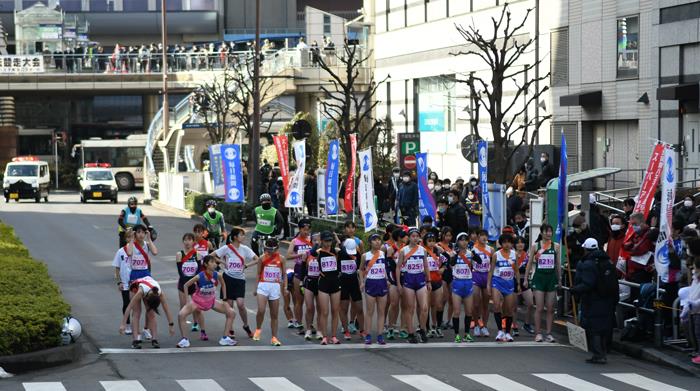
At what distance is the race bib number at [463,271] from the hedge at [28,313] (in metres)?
5.97

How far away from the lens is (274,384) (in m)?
15.3

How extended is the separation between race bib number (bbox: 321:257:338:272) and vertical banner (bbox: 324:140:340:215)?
43.0 ft

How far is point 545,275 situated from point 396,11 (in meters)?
34.7

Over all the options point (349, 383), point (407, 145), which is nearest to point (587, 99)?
point (407, 145)

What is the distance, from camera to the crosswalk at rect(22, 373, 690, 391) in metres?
15.0

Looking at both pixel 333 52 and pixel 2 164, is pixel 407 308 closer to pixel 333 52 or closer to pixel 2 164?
pixel 333 52

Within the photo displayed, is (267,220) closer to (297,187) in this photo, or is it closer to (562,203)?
(562,203)

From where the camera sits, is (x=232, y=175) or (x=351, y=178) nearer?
(x=351, y=178)

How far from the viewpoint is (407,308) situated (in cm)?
1889

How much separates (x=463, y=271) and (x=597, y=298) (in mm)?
2673

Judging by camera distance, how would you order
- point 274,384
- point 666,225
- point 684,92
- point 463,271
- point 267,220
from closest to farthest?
point 274,384, point 666,225, point 463,271, point 267,220, point 684,92

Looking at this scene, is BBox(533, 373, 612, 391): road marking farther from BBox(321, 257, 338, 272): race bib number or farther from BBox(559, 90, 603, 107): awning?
BBox(559, 90, 603, 107): awning

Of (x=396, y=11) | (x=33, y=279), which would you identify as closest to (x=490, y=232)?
(x=33, y=279)

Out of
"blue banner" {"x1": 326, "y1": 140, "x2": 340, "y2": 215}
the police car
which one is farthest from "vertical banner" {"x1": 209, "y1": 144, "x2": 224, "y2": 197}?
the police car
